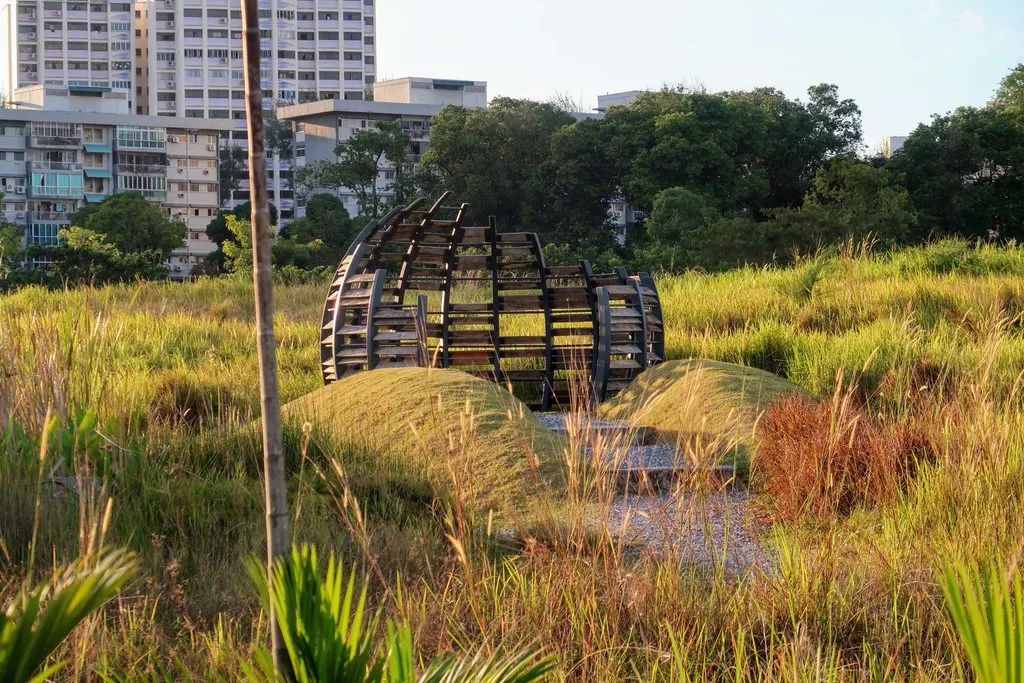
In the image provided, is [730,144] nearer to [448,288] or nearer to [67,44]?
[448,288]

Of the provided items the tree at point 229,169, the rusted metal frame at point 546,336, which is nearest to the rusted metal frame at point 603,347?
the rusted metal frame at point 546,336

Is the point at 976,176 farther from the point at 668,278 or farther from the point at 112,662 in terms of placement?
the point at 112,662

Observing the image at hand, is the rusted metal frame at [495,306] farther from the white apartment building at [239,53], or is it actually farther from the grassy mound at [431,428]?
the white apartment building at [239,53]

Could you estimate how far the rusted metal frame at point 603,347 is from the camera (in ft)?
27.5

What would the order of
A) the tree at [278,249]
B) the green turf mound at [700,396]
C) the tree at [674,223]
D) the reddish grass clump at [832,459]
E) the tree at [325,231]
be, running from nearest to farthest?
1. the reddish grass clump at [832,459]
2. the green turf mound at [700,396]
3. the tree at [674,223]
4. the tree at [278,249]
5. the tree at [325,231]

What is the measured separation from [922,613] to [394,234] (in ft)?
20.7

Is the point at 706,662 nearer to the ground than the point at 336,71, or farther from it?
nearer to the ground

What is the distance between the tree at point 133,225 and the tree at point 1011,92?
2768 centimetres

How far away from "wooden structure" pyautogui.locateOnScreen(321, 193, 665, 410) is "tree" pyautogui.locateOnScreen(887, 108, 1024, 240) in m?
24.9

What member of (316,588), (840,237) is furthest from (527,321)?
(840,237)

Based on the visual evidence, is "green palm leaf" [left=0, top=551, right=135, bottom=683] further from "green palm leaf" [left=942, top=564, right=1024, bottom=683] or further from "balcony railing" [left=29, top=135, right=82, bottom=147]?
"balcony railing" [left=29, top=135, right=82, bottom=147]

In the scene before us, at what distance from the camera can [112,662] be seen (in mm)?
2719

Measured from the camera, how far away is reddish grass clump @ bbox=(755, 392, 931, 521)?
4.70m

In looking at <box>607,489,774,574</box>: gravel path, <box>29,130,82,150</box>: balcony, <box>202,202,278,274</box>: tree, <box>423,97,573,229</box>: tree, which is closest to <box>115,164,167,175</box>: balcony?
<box>29,130,82,150</box>: balcony
